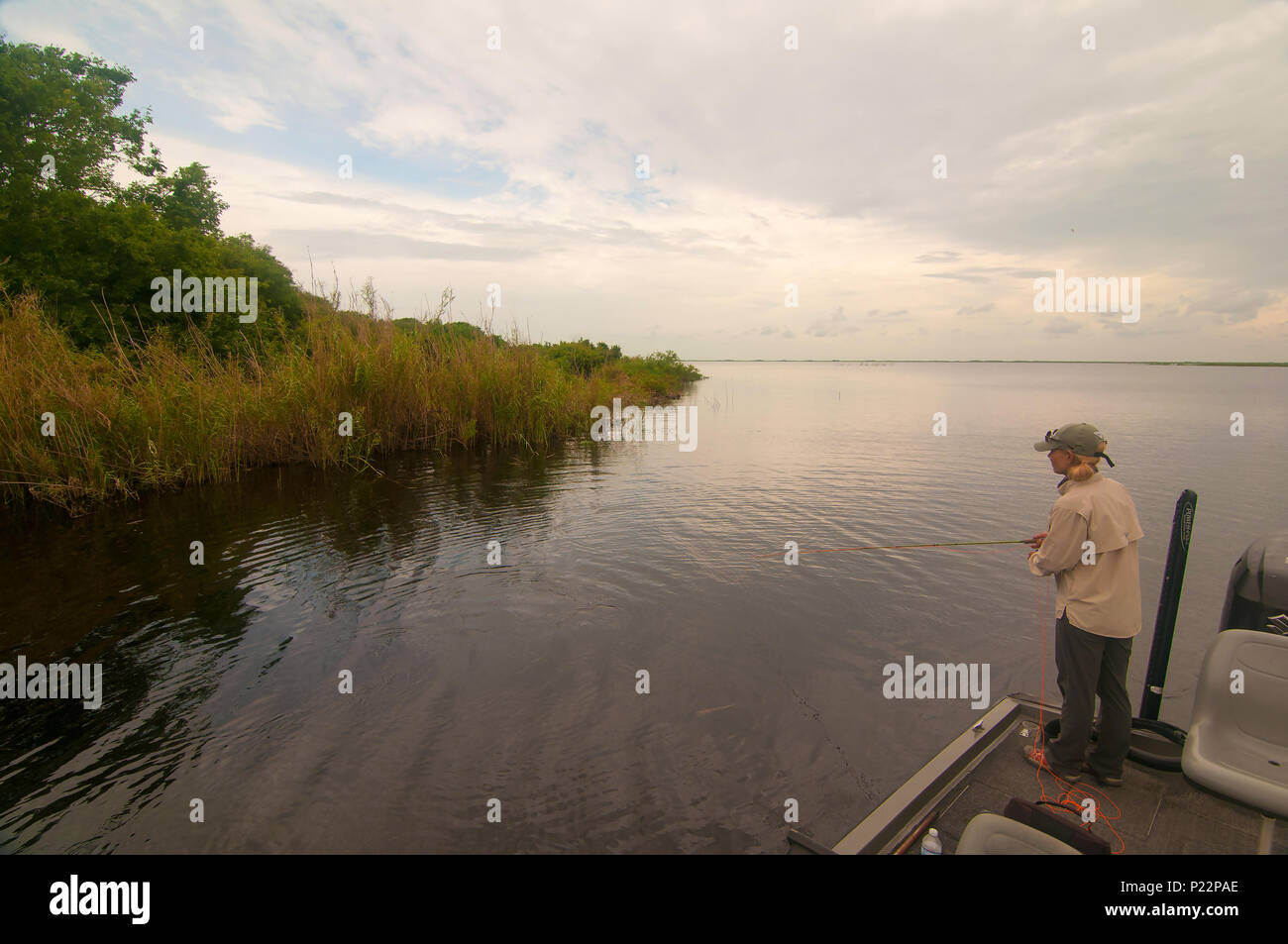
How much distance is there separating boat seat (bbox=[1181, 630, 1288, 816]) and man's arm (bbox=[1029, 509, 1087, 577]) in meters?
1.14

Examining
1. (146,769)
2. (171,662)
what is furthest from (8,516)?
(146,769)

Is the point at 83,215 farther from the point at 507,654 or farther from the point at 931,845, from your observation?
the point at 931,845

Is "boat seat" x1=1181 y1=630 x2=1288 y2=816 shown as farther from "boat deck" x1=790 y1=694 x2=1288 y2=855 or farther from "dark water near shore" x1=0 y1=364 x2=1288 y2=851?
"dark water near shore" x1=0 y1=364 x2=1288 y2=851

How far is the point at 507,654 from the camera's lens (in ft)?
22.8

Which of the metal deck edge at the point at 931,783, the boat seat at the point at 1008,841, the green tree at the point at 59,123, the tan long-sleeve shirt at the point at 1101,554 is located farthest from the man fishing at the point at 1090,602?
the green tree at the point at 59,123

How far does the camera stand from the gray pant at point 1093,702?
413 centimetres

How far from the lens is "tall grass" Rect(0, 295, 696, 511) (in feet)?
36.7

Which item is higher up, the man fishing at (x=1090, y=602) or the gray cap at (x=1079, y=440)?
the gray cap at (x=1079, y=440)

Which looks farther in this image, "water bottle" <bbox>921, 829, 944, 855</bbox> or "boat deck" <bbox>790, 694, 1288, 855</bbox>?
"boat deck" <bbox>790, 694, 1288, 855</bbox>

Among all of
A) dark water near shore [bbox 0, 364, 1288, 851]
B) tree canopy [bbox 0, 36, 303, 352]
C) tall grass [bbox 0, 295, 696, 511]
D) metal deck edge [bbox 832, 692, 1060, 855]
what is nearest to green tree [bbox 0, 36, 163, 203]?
tree canopy [bbox 0, 36, 303, 352]

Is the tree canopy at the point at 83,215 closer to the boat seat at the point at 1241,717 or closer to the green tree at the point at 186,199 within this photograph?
the green tree at the point at 186,199

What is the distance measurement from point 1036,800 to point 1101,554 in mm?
1808

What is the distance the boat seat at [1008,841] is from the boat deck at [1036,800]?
66 cm

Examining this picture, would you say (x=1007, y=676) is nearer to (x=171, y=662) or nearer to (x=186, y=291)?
(x=171, y=662)
